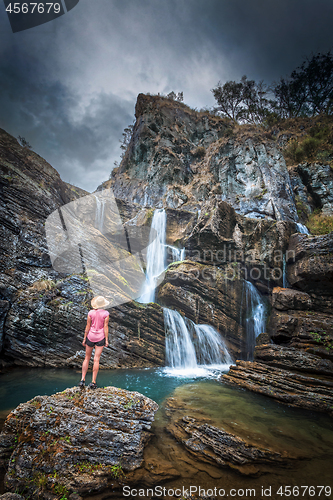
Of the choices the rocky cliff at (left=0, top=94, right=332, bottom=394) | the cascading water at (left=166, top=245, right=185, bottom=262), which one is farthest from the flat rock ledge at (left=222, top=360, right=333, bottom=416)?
the cascading water at (left=166, top=245, right=185, bottom=262)

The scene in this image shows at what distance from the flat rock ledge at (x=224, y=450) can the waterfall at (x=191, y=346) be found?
28.2 feet

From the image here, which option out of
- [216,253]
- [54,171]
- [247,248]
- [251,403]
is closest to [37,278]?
[54,171]

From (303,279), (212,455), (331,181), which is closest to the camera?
(212,455)

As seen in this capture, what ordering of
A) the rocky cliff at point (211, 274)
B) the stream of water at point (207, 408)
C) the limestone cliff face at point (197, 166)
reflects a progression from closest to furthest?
the stream of water at point (207, 408), the rocky cliff at point (211, 274), the limestone cliff face at point (197, 166)

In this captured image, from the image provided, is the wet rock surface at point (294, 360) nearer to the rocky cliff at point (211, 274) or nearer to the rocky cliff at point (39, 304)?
the rocky cliff at point (211, 274)

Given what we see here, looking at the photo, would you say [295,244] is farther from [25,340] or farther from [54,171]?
[54,171]

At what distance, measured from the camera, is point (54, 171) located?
17.6 m

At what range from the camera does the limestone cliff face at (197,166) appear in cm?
2734

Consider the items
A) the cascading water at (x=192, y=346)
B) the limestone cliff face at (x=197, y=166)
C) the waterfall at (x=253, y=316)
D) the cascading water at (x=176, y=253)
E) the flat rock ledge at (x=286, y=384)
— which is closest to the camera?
the flat rock ledge at (x=286, y=384)

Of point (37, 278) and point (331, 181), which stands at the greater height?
point (331, 181)

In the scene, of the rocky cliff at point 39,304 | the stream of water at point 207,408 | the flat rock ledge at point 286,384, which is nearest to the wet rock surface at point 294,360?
the flat rock ledge at point 286,384

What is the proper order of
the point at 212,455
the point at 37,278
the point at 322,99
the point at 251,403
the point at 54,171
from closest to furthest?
the point at 212,455
the point at 251,403
the point at 37,278
the point at 54,171
the point at 322,99

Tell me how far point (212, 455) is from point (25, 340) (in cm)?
1122

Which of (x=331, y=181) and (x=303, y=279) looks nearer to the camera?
(x=303, y=279)
